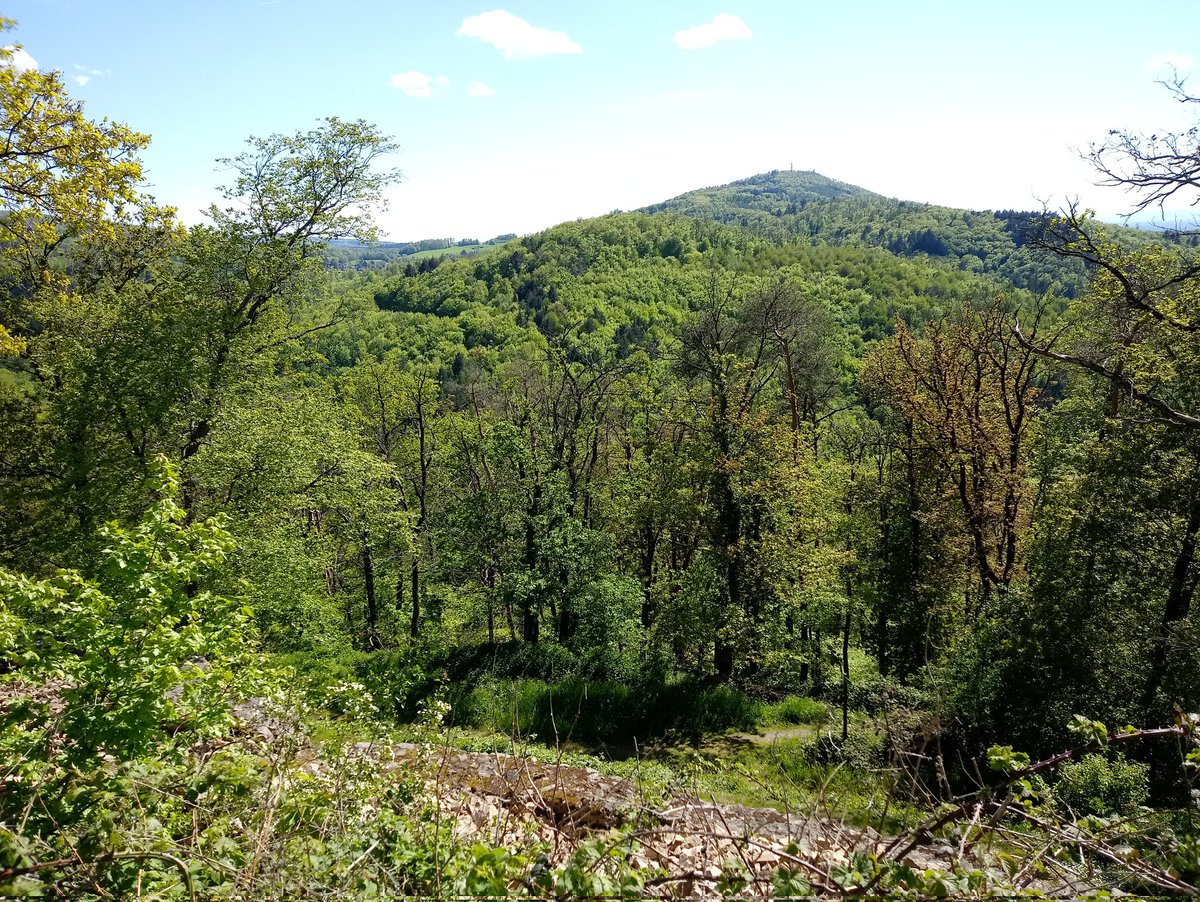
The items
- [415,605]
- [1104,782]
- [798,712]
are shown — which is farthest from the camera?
[415,605]

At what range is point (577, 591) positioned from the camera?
1895 centimetres

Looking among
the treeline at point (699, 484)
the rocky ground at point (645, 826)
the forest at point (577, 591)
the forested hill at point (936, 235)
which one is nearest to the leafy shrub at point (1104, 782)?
the forest at point (577, 591)

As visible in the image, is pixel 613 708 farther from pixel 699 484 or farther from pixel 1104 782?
pixel 1104 782

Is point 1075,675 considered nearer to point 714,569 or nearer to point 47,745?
point 714,569

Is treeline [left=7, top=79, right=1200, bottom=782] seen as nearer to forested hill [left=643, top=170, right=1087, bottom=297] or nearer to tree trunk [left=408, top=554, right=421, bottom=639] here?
tree trunk [left=408, top=554, right=421, bottom=639]

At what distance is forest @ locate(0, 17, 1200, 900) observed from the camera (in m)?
3.70

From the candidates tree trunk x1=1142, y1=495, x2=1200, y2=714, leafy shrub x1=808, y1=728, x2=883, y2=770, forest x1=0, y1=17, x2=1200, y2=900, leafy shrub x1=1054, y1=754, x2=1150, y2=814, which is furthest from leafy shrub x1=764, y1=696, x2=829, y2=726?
leafy shrub x1=1054, y1=754, x2=1150, y2=814

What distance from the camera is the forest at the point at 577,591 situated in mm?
3699

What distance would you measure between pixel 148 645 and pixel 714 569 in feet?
46.8

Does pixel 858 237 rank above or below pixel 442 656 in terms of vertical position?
above

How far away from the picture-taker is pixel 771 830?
804 cm

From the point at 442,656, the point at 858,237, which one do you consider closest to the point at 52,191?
the point at 442,656

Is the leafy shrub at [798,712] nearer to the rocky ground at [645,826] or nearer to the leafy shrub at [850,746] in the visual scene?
the leafy shrub at [850,746]

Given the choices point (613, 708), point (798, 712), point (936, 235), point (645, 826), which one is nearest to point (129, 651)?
point (645, 826)
